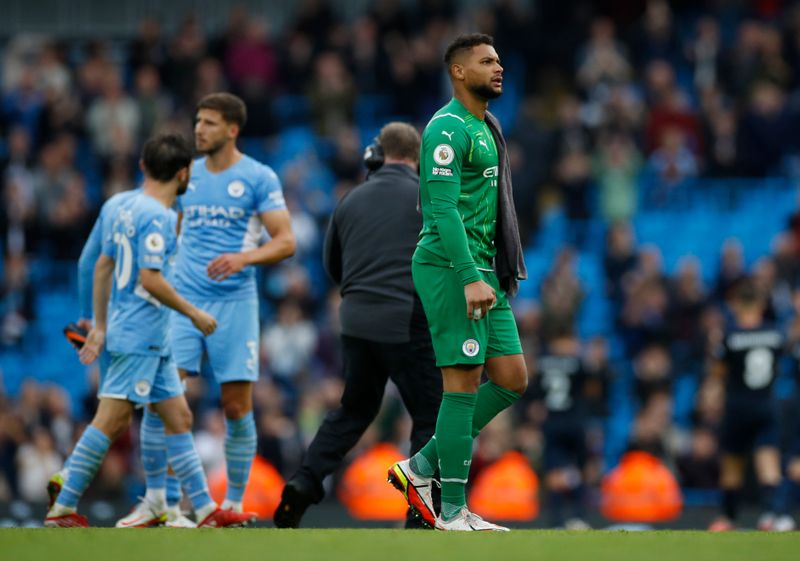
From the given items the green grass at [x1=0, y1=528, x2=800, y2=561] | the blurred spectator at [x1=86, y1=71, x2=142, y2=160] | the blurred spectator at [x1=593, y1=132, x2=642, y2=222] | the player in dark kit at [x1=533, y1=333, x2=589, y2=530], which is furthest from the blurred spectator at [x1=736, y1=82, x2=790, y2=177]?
the green grass at [x1=0, y1=528, x2=800, y2=561]

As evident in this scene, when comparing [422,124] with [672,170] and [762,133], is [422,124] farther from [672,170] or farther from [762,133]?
[762,133]

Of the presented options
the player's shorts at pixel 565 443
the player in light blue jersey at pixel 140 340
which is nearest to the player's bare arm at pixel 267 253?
the player in light blue jersey at pixel 140 340

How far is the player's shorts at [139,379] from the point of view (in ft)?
28.9

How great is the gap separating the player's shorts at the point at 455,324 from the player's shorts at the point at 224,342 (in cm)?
203

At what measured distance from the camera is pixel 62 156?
20.5 metres

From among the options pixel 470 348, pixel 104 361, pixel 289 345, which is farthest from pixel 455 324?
pixel 289 345

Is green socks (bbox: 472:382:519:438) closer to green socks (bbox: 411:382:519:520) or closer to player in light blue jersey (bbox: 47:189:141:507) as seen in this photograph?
green socks (bbox: 411:382:519:520)

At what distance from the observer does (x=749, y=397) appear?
13273mm

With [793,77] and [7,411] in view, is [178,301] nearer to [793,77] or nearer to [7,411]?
[7,411]

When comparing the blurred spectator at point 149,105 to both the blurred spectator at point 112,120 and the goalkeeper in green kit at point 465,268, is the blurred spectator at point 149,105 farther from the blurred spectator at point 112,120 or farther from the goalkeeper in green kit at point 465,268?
the goalkeeper in green kit at point 465,268

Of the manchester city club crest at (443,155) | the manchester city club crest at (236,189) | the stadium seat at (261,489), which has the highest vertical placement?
the manchester city club crest at (443,155)

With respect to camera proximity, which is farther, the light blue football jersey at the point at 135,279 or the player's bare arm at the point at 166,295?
the light blue football jersey at the point at 135,279

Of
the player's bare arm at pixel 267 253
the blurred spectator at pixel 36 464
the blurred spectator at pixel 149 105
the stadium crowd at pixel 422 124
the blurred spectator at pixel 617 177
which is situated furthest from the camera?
the blurred spectator at pixel 149 105

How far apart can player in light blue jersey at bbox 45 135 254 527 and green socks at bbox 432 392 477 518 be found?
5.60 ft
